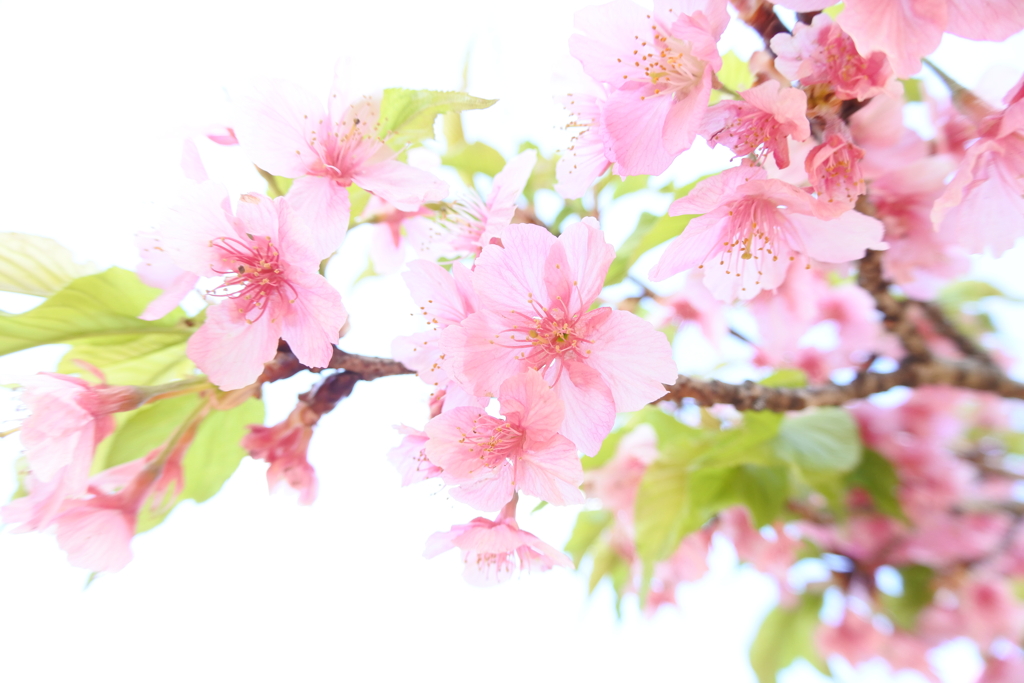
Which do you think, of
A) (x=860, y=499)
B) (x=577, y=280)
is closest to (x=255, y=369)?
(x=577, y=280)

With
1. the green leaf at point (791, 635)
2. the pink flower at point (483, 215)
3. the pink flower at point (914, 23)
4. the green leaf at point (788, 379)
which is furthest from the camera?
the green leaf at point (791, 635)

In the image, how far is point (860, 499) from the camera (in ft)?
3.82

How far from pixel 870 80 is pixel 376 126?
0.36 metres

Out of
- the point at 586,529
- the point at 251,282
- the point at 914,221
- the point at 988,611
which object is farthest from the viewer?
the point at 988,611

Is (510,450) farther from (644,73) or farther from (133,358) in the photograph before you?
(133,358)

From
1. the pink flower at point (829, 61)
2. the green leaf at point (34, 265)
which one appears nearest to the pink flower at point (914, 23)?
the pink flower at point (829, 61)

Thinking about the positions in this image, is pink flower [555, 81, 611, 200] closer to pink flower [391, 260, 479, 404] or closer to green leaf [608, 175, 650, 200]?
pink flower [391, 260, 479, 404]

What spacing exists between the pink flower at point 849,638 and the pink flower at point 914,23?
4.09ft

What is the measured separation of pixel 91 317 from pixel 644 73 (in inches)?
19.7

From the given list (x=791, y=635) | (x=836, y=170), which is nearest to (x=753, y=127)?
(x=836, y=170)

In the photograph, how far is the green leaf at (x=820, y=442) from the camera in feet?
2.30

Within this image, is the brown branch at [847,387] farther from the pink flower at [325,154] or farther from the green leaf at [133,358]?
the green leaf at [133,358]

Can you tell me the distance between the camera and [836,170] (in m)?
0.43

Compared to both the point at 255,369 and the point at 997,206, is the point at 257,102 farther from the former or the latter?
the point at 997,206
